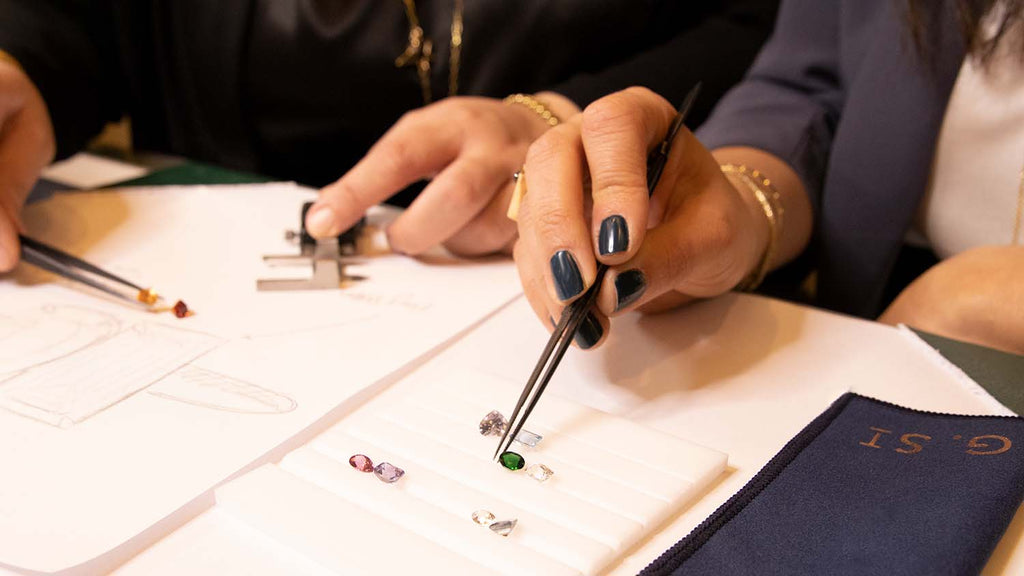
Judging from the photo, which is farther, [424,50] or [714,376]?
[424,50]

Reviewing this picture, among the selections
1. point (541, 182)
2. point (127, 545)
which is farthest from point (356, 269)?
point (127, 545)

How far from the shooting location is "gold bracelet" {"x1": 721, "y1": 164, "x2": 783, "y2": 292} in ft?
2.16

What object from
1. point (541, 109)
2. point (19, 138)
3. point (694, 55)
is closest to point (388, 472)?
point (541, 109)

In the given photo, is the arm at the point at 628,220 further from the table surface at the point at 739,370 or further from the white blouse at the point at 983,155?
the white blouse at the point at 983,155

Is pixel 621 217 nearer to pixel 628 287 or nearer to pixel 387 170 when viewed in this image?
pixel 628 287

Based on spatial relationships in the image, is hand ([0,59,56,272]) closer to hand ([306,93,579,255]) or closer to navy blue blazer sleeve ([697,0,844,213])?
hand ([306,93,579,255])

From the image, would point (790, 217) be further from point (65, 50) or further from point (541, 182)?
point (65, 50)

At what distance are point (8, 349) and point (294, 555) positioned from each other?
0.30 metres

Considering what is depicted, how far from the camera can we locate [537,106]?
31.0 inches

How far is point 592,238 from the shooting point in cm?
47

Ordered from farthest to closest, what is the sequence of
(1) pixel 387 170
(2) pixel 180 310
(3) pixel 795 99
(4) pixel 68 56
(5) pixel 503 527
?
(4) pixel 68 56 < (3) pixel 795 99 < (1) pixel 387 170 < (2) pixel 180 310 < (5) pixel 503 527

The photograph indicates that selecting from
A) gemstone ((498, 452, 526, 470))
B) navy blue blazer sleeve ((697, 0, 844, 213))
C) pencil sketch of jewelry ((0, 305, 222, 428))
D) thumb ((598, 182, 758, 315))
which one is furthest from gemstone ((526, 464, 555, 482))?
navy blue blazer sleeve ((697, 0, 844, 213))

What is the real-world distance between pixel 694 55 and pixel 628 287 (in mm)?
549

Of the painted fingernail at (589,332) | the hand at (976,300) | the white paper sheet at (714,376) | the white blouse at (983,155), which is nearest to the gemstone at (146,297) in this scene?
the white paper sheet at (714,376)
